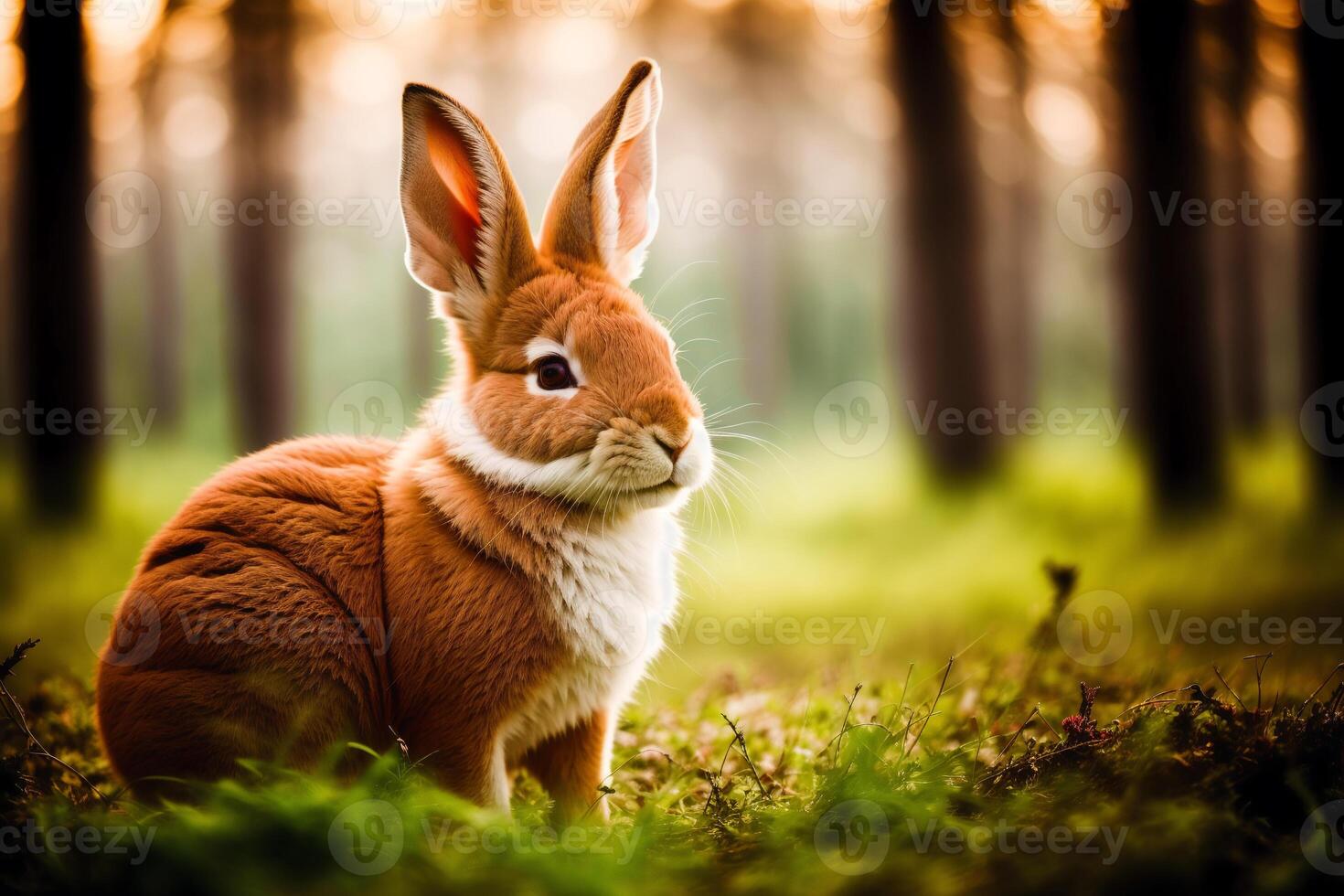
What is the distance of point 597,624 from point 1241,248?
20.3 metres

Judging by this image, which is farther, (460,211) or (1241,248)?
(1241,248)

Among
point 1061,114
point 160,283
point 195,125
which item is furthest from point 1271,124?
point 160,283

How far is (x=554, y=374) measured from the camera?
299 cm

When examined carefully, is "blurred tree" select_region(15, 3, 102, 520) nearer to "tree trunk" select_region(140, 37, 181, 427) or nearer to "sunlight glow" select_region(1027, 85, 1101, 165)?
"tree trunk" select_region(140, 37, 181, 427)

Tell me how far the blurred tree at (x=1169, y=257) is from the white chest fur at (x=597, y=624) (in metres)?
6.35

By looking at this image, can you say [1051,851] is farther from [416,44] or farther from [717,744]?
[416,44]

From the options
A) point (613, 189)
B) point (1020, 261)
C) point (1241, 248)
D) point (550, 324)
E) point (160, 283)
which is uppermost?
point (1241, 248)

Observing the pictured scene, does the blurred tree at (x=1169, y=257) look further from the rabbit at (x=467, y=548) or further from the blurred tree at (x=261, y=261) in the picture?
the blurred tree at (x=261, y=261)

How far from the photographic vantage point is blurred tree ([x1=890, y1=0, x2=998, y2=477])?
861 cm

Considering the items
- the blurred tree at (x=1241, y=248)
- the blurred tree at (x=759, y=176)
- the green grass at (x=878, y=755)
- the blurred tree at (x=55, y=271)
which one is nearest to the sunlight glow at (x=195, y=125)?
the blurred tree at (x=55, y=271)

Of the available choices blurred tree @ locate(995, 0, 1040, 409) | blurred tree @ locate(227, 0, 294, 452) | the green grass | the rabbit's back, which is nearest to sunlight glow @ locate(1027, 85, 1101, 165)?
blurred tree @ locate(995, 0, 1040, 409)

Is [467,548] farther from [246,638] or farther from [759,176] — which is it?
[759,176]

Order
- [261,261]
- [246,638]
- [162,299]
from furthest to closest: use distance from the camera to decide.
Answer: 1. [162,299]
2. [261,261]
3. [246,638]

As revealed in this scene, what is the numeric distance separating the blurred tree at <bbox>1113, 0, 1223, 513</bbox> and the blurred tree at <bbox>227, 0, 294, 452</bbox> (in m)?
9.65
